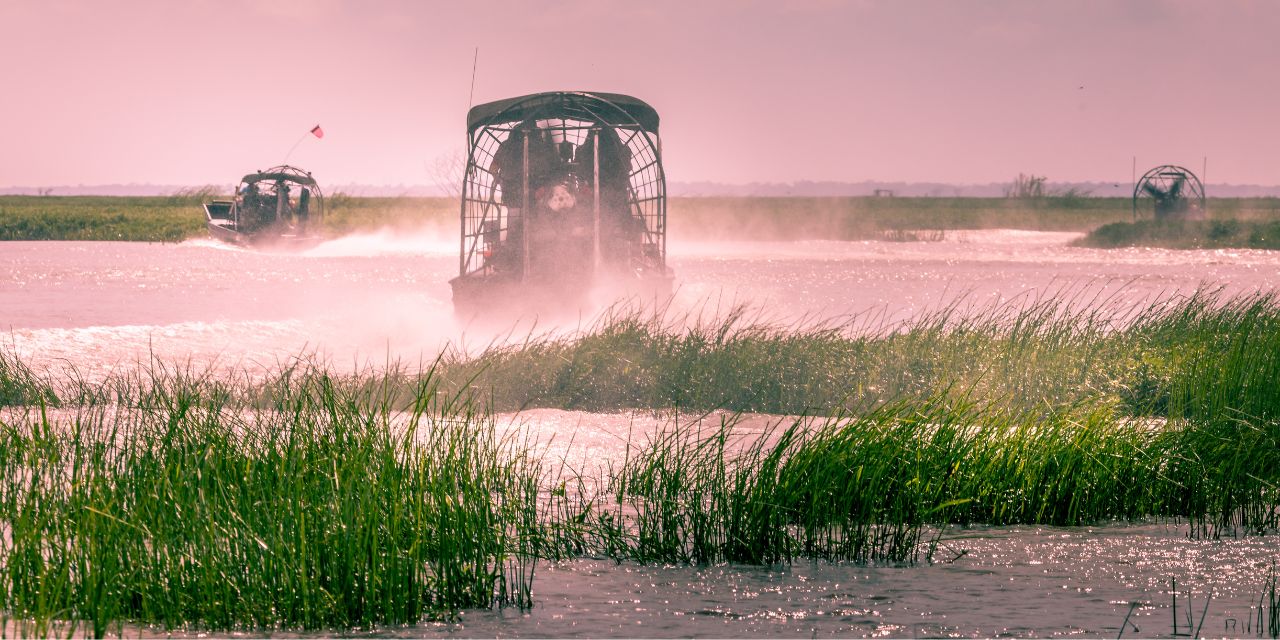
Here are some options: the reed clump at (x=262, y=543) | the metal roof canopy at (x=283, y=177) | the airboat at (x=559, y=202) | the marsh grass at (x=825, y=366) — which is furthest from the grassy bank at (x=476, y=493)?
the metal roof canopy at (x=283, y=177)

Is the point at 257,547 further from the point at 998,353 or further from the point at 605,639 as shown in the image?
the point at 998,353

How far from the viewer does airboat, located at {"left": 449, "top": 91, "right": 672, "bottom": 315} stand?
17.2 m

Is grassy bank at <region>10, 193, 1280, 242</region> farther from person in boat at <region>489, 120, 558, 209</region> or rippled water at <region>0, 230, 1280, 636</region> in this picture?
person in boat at <region>489, 120, 558, 209</region>

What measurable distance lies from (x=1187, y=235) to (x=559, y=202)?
3826 centimetres

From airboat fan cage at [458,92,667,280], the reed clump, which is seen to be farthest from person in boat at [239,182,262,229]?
the reed clump

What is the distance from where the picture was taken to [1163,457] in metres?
7.66

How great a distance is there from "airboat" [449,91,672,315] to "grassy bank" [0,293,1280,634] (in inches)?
238

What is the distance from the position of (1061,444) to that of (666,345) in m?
5.65

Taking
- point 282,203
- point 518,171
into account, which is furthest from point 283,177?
point 518,171

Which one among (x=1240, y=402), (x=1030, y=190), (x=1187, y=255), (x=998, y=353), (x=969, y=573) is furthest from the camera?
(x=1030, y=190)

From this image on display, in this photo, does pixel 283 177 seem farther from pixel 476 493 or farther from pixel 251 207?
pixel 476 493

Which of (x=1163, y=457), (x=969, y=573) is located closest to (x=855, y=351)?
(x=1163, y=457)

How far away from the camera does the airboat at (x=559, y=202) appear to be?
56.6 feet

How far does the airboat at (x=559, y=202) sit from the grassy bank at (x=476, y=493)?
604 centimetres
